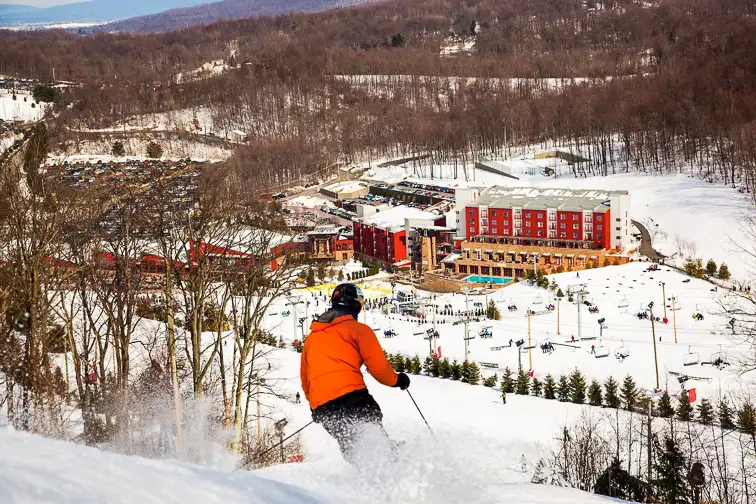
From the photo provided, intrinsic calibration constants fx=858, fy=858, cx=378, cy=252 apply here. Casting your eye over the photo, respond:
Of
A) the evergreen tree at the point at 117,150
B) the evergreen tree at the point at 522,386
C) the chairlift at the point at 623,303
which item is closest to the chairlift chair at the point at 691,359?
the evergreen tree at the point at 522,386

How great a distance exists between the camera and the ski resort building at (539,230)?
22500mm

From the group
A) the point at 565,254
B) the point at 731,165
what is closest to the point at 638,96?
the point at 731,165

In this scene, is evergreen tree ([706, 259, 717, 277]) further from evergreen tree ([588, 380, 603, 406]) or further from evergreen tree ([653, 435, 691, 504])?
evergreen tree ([653, 435, 691, 504])

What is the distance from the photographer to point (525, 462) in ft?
22.0

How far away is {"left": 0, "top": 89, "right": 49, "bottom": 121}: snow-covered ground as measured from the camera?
49866 millimetres

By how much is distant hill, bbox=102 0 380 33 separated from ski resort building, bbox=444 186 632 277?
5004 inches

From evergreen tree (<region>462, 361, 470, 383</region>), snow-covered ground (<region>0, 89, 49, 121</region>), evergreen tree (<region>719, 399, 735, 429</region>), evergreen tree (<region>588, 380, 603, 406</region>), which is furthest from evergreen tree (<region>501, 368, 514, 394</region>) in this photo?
snow-covered ground (<region>0, 89, 49, 121</region>)

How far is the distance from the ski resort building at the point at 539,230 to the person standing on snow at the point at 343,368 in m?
18.3

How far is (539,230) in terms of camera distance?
78.7 feet

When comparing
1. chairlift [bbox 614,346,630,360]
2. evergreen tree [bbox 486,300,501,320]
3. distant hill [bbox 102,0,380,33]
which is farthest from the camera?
distant hill [bbox 102,0,380,33]

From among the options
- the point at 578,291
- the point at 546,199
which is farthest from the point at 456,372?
the point at 546,199

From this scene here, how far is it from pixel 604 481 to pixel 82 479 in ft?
14.8

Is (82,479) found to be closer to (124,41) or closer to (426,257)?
(426,257)

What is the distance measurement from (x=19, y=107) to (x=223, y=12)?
391 feet
